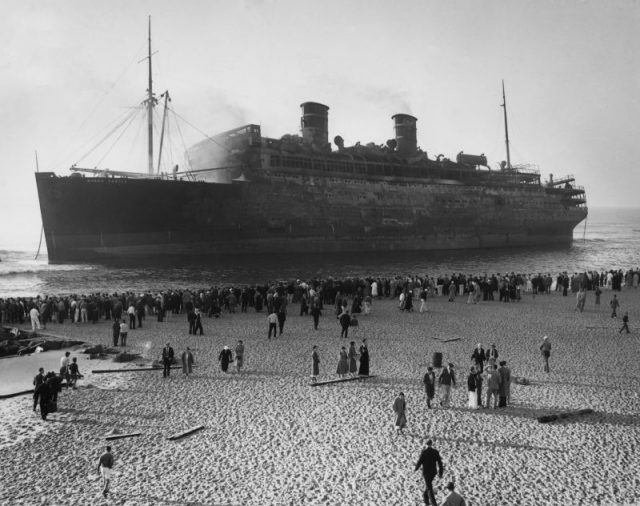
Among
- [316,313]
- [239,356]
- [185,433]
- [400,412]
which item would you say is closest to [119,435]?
[185,433]

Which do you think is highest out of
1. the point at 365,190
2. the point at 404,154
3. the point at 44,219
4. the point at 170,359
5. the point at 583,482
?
the point at 404,154

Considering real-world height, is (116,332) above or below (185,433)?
above

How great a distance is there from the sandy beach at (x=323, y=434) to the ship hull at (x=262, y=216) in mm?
33589

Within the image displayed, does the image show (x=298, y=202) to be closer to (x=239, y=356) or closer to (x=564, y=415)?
(x=239, y=356)

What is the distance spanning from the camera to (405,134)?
231ft

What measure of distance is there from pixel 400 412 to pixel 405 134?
213 feet

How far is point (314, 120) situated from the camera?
60688 millimetres

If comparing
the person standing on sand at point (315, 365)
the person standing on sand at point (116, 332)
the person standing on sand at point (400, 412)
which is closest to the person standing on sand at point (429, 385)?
the person standing on sand at point (400, 412)

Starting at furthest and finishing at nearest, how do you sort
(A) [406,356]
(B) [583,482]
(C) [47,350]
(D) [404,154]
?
(D) [404,154]
(C) [47,350]
(A) [406,356]
(B) [583,482]

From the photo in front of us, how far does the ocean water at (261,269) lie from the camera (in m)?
37.6

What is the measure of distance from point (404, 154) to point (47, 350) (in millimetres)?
59221

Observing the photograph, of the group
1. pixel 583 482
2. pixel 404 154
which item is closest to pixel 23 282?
pixel 583 482

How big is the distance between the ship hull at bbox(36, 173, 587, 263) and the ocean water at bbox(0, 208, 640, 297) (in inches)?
73.2

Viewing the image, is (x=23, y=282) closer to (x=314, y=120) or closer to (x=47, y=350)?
(x=47, y=350)
